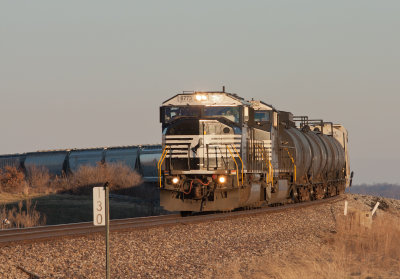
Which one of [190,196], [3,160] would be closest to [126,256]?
[190,196]

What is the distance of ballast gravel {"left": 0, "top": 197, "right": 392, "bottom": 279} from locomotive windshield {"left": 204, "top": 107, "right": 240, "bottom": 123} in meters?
3.14

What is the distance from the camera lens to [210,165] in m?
20.6

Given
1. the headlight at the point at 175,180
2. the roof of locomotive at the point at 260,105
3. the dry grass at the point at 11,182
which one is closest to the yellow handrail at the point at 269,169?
the roof of locomotive at the point at 260,105

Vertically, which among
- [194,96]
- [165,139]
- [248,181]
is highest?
[194,96]

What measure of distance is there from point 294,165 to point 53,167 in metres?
31.1

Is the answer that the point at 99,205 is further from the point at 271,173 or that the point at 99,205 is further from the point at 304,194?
the point at 304,194

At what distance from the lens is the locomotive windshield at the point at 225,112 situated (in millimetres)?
20562

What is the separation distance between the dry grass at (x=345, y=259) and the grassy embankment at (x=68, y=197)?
931 centimetres

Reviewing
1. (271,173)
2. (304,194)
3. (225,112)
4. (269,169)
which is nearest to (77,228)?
(225,112)

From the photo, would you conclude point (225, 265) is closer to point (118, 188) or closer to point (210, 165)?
point (210, 165)

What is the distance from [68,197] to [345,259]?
18.4m

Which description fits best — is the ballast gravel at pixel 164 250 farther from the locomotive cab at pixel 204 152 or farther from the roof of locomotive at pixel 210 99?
the roof of locomotive at pixel 210 99

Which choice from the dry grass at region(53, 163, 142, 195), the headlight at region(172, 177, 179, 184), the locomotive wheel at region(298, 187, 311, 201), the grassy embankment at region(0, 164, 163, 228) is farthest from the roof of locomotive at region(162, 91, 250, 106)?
the dry grass at region(53, 163, 142, 195)

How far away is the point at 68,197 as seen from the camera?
3119cm
